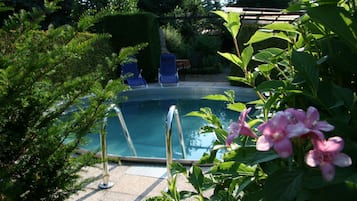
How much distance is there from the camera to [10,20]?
4.88ft

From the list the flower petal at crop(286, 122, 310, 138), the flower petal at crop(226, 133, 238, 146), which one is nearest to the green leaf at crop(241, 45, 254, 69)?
the flower petal at crop(226, 133, 238, 146)

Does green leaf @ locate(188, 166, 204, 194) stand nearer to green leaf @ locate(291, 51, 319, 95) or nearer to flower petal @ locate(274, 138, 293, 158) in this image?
green leaf @ locate(291, 51, 319, 95)

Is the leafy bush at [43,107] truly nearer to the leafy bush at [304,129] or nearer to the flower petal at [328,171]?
the leafy bush at [304,129]

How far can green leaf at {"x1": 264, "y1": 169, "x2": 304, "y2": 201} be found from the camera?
667 mm

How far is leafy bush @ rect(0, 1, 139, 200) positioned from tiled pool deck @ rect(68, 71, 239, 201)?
6.15 feet

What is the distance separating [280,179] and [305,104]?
0.35 metres

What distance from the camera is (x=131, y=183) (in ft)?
13.8

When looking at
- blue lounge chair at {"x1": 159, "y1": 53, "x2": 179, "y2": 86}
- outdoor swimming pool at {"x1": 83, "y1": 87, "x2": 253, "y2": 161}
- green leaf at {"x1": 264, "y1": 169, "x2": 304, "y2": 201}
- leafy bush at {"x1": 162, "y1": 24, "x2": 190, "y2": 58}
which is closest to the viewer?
green leaf at {"x1": 264, "y1": 169, "x2": 304, "y2": 201}

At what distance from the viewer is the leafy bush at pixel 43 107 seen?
1.44 meters

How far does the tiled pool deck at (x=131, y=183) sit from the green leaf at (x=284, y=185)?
9.68 ft

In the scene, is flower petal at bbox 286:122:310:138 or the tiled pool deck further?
the tiled pool deck

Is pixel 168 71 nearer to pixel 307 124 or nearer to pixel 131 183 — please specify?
pixel 131 183


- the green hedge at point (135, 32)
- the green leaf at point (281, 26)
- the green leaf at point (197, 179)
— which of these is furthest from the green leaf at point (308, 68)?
the green hedge at point (135, 32)

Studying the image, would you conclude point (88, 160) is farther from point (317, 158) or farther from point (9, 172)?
point (317, 158)
